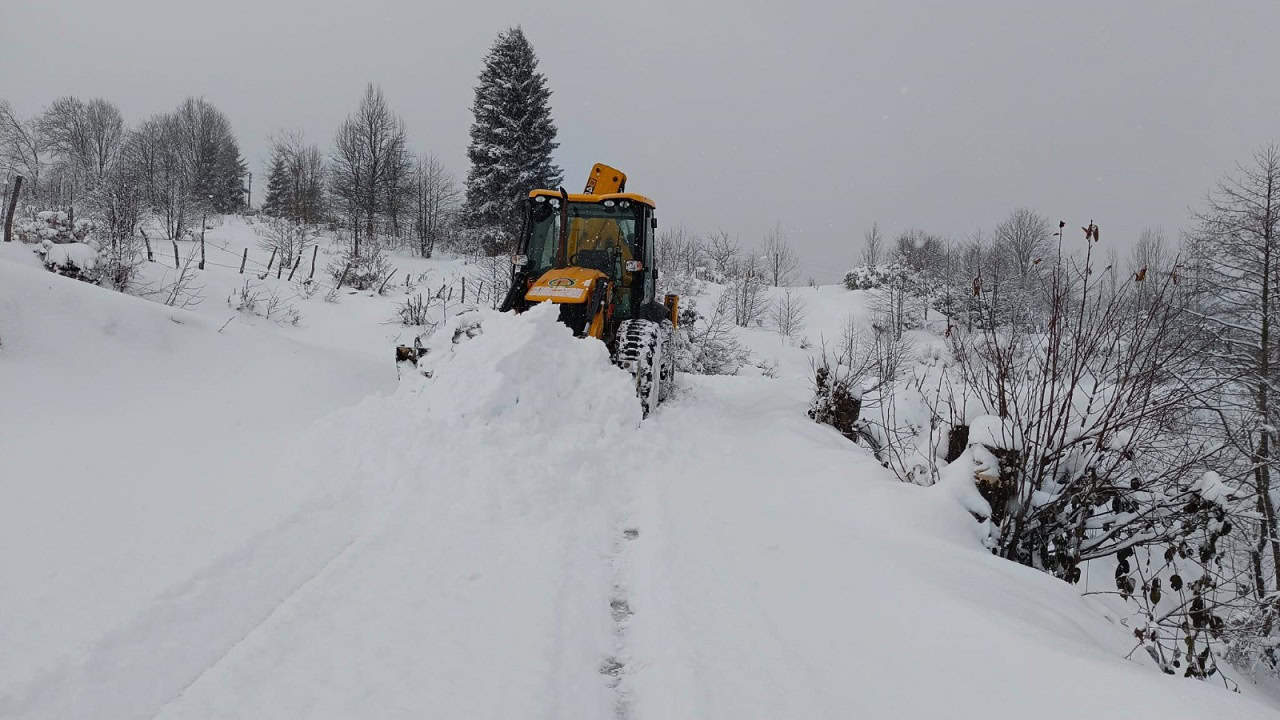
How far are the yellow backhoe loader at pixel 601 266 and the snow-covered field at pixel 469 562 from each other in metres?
1.36

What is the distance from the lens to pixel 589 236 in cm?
869

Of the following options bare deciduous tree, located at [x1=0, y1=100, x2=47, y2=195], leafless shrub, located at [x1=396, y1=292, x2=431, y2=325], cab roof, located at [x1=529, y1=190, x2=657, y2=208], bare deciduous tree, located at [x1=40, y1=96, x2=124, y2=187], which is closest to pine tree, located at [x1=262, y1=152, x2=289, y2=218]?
bare deciduous tree, located at [x1=40, y1=96, x2=124, y2=187]

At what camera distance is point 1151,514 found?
4.02 metres

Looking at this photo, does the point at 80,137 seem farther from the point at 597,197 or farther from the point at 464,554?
the point at 464,554

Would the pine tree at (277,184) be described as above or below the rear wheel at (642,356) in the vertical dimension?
above

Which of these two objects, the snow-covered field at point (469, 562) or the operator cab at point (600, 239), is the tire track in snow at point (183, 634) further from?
the operator cab at point (600, 239)

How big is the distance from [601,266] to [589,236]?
0.53m

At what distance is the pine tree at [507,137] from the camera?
26.4m

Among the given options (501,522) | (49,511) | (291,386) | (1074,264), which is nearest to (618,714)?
(501,522)

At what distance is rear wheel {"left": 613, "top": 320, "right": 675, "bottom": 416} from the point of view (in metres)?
7.14

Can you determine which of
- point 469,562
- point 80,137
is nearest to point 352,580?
point 469,562

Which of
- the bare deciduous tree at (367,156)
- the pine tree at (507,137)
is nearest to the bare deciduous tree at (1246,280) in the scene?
the pine tree at (507,137)

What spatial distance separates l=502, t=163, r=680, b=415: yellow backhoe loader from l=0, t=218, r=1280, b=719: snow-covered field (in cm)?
136

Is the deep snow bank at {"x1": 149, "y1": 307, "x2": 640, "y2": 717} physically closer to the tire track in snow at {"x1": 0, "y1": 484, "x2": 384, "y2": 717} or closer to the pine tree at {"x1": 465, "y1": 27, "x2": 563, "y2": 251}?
the tire track in snow at {"x1": 0, "y1": 484, "x2": 384, "y2": 717}
